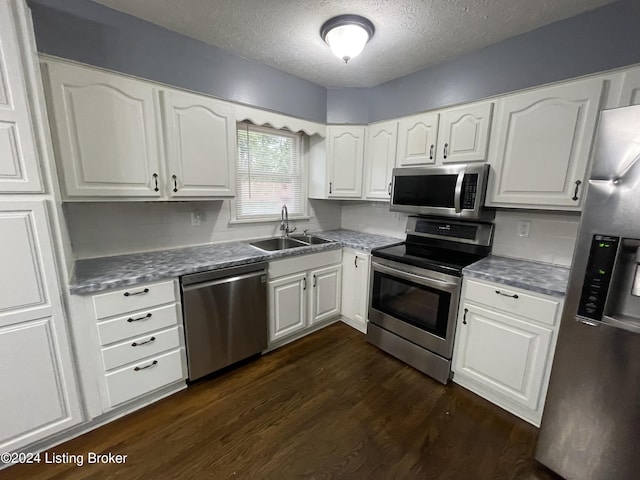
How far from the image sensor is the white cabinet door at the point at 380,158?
261 centimetres

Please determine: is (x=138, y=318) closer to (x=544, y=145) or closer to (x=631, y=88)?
(x=544, y=145)

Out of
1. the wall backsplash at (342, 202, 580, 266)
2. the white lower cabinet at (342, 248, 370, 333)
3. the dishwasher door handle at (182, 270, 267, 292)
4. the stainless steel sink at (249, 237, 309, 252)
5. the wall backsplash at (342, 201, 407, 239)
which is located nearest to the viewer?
the dishwasher door handle at (182, 270, 267, 292)

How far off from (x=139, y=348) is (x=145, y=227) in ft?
3.11

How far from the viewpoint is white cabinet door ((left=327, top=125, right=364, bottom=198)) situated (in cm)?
284

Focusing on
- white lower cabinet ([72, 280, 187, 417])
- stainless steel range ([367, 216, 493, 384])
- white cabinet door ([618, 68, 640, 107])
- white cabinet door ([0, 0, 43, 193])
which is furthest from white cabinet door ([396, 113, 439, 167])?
white cabinet door ([0, 0, 43, 193])

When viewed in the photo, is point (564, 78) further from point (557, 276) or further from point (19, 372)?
point (19, 372)

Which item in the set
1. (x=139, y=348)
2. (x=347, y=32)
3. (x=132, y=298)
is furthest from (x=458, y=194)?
(x=139, y=348)

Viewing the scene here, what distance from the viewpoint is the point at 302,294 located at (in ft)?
8.24

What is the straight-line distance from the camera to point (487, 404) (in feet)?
6.17

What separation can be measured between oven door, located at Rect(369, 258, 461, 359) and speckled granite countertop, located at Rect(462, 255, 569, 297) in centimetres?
20

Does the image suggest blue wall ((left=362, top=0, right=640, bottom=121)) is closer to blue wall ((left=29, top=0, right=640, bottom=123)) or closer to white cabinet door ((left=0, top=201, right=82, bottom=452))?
blue wall ((left=29, top=0, right=640, bottom=123))

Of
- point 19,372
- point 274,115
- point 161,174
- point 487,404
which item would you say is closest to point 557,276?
point 487,404

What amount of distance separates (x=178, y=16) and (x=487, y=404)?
3348mm

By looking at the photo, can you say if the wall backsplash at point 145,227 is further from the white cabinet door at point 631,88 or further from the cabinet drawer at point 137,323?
the white cabinet door at point 631,88
